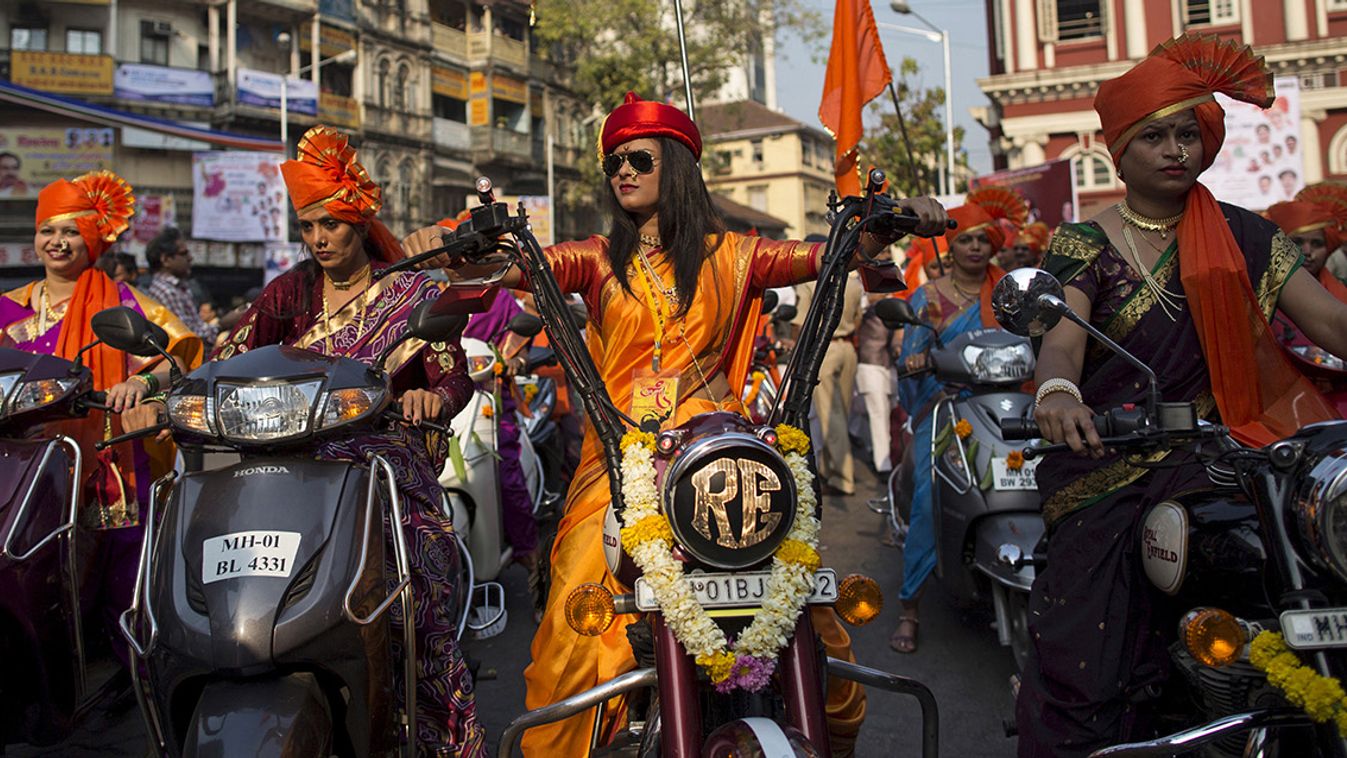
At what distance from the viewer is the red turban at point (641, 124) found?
322cm

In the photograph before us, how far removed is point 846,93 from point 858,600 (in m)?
1.66

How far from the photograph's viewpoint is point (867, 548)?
757cm

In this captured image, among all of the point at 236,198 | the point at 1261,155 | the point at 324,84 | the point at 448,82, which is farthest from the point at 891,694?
the point at 448,82

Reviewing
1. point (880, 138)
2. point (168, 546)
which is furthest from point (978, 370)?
point (880, 138)

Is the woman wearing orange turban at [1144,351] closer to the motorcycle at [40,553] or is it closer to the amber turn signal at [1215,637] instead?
the amber turn signal at [1215,637]

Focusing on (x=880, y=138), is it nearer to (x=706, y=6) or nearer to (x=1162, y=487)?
(x=706, y=6)

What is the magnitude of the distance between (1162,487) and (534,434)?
4.83 m

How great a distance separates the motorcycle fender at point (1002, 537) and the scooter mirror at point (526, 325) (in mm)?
2086

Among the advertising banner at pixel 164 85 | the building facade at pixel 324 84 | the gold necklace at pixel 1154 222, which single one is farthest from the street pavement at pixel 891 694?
the advertising banner at pixel 164 85

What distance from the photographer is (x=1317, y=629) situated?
6.66 feet

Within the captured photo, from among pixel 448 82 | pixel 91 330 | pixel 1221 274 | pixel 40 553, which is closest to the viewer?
pixel 1221 274

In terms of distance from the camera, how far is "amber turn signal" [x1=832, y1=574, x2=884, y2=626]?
2455 mm

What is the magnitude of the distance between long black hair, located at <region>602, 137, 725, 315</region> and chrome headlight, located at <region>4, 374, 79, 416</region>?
1777mm

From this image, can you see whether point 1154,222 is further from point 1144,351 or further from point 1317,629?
point 1317,629
